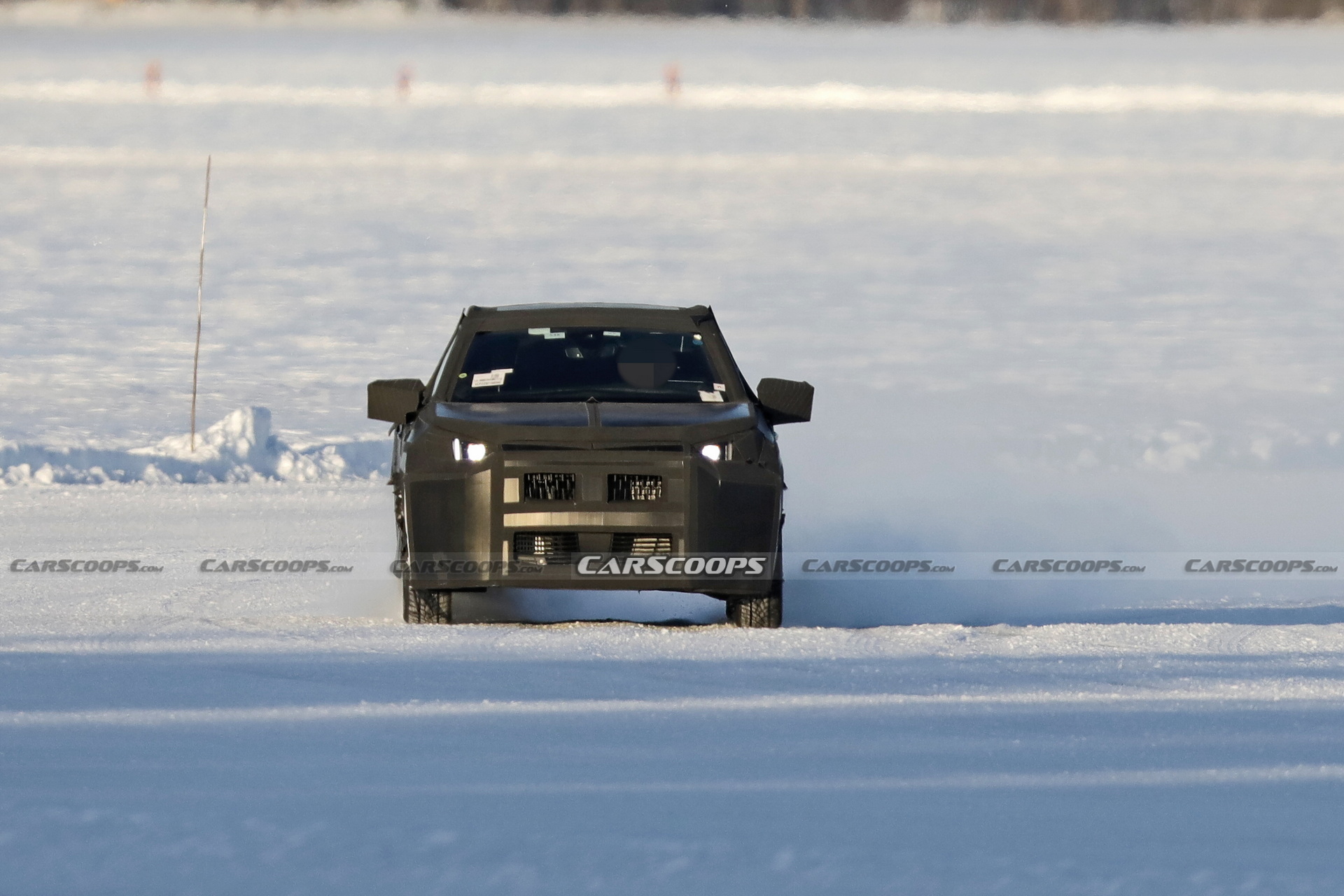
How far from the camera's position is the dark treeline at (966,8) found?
5256 cm

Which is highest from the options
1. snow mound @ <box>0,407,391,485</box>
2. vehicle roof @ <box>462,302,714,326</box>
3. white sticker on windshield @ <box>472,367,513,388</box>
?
vehicle roof @ <box>462,302,714,326</box>

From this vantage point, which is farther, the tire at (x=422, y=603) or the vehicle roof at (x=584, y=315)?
the vehicle roof at (x=584, y=315)

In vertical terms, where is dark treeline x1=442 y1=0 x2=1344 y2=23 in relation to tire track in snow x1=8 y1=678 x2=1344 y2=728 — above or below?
above

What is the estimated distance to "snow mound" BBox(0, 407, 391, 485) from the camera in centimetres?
1412

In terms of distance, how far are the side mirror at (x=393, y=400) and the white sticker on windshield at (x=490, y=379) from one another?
0.31 metres

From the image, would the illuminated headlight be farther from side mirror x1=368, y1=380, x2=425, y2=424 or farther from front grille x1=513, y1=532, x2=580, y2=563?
side mirror x1=368, y1=380, x2=425, y2=424

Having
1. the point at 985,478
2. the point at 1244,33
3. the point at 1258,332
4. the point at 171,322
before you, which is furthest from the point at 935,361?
the point at 1244,33

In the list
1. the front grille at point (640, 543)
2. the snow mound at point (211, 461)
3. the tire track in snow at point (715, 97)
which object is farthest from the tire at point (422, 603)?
the tire track in snow at point (715, 97)

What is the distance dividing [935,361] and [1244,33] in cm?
3438

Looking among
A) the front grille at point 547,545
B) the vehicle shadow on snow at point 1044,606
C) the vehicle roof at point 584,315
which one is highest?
the vehicle roof at point 584,315

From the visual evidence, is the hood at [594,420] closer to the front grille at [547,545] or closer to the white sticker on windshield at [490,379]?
the white sticker on windshield at [490,379]

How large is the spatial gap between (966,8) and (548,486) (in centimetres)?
5079

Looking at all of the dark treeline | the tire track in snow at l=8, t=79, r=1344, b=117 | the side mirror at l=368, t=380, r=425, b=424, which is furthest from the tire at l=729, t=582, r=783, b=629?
the dark treeline

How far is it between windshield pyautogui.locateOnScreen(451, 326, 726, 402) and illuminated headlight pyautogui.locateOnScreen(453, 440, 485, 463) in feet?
2.35
